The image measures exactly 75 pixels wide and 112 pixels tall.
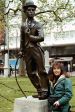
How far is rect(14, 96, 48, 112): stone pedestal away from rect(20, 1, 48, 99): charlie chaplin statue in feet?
0.54

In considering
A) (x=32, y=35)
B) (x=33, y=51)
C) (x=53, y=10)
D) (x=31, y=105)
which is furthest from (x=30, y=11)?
(x=53, y=10)

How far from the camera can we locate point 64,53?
200 ft

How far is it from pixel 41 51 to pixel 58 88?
1203 mm

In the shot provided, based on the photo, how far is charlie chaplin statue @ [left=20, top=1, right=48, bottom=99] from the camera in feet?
28.0

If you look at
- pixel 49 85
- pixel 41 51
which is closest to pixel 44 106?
pixel 49 85

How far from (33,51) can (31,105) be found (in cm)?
105

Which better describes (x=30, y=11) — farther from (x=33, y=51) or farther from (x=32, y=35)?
(x=33, y=51)

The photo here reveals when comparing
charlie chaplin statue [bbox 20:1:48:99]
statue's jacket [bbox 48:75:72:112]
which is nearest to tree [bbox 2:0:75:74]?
charlie chaplin statue [bbox 20:1:48:99]

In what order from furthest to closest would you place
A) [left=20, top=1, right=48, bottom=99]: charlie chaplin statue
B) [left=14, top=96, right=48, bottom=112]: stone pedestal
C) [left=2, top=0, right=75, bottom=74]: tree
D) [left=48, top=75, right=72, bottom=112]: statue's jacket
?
[left=2, top=0, right=75, bottom=74]: tree → [left=20, top=1, right=48, bottom=99]: charlie chaplin statue → [left=14, top=96, right=48, bottom=112]: stone pedestal → [left=48, top=75, right=72, bottom=112]: statue's jacket

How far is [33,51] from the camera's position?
8555 mm

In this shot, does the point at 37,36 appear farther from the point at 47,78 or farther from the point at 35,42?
the point at 47,78

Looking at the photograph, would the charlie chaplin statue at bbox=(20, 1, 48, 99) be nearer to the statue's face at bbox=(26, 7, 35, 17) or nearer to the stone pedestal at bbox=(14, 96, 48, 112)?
the statue's face at bbox=(26, 7, 35, 17)

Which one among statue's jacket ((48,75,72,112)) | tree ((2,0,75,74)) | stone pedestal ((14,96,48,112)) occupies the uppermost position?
statue's jacket ((48,75,72,112))

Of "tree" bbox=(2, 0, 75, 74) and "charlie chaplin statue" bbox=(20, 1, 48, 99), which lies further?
"tree" bbox=(2, 0, 75, 74)
